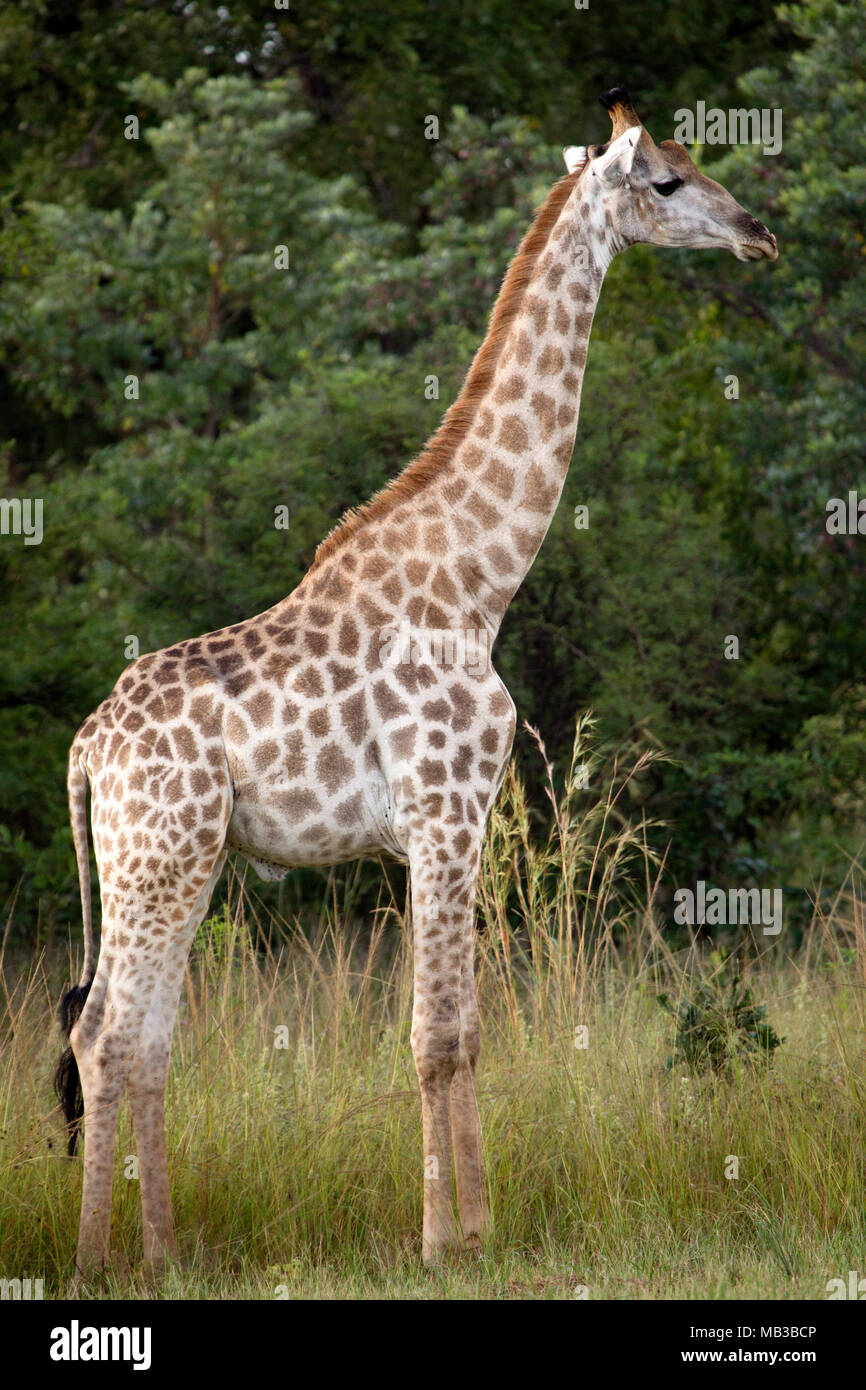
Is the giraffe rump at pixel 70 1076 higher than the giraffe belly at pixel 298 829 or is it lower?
lower

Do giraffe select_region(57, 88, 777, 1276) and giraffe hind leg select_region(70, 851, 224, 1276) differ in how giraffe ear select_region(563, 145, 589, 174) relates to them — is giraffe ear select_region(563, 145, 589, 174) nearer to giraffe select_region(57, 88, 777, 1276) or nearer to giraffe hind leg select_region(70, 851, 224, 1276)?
giraffe select_region(57, 88, 777, 1276)

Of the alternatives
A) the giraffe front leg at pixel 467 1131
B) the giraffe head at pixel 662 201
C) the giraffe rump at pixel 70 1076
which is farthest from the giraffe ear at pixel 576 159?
the giraffe rump at pixel 70 1076

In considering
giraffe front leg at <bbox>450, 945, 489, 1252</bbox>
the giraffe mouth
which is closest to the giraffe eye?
the giraffe mouth

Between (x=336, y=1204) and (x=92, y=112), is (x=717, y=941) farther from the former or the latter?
(x=92, y=112)

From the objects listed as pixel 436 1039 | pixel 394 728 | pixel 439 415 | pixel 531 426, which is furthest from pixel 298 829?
pixel 439 415

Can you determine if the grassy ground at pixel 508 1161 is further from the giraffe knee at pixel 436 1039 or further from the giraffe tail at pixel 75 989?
the giraffe knee at pixel 436 1039

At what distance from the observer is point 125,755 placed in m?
4.80

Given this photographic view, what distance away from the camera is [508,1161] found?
5.41 metres

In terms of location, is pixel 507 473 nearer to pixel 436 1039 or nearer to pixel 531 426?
pixel 531 426

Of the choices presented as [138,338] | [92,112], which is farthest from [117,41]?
[138,338]

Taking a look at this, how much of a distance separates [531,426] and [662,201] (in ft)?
2.76

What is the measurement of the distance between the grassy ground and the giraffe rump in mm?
84

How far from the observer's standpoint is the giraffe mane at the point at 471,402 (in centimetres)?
510

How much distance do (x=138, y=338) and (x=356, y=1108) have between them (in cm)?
1053
